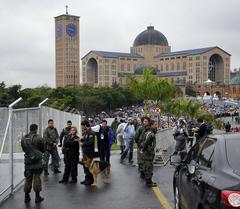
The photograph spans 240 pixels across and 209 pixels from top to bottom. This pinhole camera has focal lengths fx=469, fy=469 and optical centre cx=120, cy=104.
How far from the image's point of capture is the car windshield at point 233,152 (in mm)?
5061

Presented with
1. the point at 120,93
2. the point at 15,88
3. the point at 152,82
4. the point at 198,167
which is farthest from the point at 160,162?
the point at 120,93

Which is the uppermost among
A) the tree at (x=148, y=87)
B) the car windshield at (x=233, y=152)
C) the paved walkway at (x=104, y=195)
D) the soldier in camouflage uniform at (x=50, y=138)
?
the tree at (x=148, y=87)

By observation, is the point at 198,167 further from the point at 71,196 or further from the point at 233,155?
the point at 71,196

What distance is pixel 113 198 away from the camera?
378 inches

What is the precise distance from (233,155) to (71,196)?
5.30m

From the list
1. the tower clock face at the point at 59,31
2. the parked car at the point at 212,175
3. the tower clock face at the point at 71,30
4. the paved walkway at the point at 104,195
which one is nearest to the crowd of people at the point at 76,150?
the paved walkway at the point at 104,195

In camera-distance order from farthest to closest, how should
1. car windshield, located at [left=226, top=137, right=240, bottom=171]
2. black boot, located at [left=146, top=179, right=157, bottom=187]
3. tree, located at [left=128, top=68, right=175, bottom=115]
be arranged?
1. tree, located at [left=128, top=68, right=175, bottom=115]
2. black boot, located at [left=146, top=179, right=157, bottom=187]
3. car windshield, located at [left=226, top=137, right=240, bottom=171]

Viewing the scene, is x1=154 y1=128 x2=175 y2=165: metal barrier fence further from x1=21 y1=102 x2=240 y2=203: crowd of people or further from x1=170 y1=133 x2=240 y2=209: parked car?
x1=170 y1=133 x2=240 y2=209: parked car

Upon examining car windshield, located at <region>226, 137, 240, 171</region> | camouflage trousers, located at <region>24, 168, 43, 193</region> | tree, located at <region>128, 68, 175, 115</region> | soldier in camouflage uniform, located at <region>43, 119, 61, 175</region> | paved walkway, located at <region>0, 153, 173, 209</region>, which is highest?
tree, located at <region>128, 68, 175, 115</region>

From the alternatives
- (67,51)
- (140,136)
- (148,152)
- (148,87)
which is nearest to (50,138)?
(140,136)

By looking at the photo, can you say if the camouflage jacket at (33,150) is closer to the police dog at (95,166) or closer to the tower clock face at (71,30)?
the police dog at (95,166)

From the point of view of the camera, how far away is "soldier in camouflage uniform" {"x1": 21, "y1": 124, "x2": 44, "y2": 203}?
30.2 feet

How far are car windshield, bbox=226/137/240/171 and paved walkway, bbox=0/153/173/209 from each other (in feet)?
10.6

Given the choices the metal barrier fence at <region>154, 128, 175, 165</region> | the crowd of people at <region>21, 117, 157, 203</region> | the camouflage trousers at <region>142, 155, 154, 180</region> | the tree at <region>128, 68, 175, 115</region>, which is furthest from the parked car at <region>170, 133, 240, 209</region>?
the tree at <region>128, 68, 175, 115</region>
